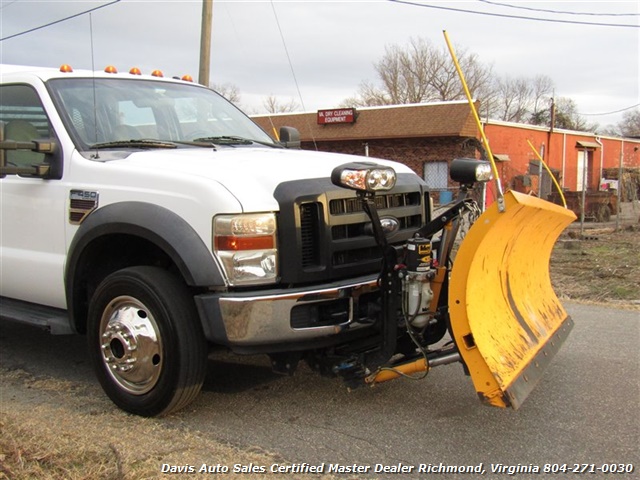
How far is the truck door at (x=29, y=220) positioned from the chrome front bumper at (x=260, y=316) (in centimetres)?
136

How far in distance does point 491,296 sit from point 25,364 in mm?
3589

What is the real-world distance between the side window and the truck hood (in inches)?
31.4

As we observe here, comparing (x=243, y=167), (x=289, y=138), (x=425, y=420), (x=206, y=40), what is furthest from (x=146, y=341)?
(x=206, y=40)

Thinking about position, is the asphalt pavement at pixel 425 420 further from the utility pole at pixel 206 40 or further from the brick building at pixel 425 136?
the brick building at pixel 425 136

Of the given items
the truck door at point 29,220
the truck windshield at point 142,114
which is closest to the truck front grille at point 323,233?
the truck windshield at point 142,114

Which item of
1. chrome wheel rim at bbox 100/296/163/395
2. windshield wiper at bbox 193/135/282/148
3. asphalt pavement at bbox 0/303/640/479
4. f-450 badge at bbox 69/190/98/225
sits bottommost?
asphalt pavement at bbox 0/303/640/479

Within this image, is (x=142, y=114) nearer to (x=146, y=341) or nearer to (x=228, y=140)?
(x=228, y=140)

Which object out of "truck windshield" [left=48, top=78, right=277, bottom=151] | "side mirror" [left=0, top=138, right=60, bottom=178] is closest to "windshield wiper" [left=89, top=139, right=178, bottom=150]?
"truck windshield" [left=48, top=78, right=277, bottom=151]

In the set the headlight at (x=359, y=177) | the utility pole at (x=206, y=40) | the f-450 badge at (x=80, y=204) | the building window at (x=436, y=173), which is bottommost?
the building window at (x=436, y=173)

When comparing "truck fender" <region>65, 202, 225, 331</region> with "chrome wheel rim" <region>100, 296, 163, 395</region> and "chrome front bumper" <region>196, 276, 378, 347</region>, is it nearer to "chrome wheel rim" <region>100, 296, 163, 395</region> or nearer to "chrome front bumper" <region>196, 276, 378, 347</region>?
"chrome front bumper" <region>196, 276, 378, 347</region>

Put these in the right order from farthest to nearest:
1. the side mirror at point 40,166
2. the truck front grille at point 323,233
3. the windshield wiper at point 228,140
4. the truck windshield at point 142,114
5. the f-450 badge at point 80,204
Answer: the windshield wiper at point 228,140
the truck windshield at point 142,114
the side mirror at point 40,166
the f-450 badge at point 80,204
the truck front grille at point 323,233

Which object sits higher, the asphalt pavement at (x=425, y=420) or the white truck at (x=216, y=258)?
the white truck at (x=216, y=258)

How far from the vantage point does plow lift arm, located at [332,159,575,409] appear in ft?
11.0

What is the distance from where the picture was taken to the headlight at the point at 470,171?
12.0ft
